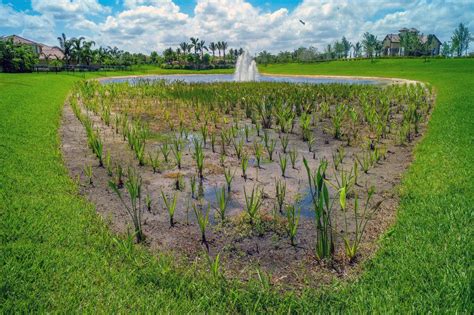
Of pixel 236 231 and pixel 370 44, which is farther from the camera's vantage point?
pixel 370 44

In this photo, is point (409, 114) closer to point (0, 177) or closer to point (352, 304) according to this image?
point (352, 304)

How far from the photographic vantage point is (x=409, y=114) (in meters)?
A: 10.2

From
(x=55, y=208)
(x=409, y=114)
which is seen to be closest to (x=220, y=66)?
(x=409, y=114)

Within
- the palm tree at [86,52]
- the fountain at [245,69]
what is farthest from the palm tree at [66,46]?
the fountain at [245,69]

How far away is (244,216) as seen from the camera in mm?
4617

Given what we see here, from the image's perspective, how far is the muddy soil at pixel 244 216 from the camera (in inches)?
143

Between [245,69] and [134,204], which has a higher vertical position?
[245,69]

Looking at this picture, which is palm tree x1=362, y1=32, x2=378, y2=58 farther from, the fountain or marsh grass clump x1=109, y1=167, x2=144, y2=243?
marsh grass clump x1=109, y1=167, x2=144, y2=243

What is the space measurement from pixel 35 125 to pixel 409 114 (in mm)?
9851

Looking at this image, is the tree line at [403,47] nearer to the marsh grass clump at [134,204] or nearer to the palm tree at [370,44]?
the palm tree at [370,44]

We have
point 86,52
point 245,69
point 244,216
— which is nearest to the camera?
point 244,216

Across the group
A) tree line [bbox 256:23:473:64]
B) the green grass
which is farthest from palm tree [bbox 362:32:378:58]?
the green grass

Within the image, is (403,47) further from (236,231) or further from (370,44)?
(236,231)

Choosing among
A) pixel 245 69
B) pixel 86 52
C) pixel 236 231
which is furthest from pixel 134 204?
pixel 86 52
